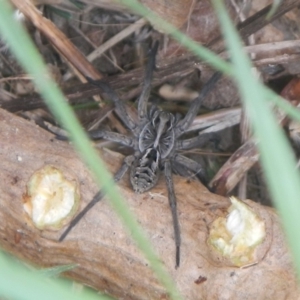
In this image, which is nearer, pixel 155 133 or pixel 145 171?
pixel 145 171

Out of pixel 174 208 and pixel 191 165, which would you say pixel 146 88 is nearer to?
pixel 191 165

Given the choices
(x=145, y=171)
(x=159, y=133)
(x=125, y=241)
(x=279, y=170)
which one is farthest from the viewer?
(x=159, y=133)

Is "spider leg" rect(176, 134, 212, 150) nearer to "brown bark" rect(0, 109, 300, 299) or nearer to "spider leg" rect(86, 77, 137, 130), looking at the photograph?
"spider leg" rect(86, 77, 137, 130)

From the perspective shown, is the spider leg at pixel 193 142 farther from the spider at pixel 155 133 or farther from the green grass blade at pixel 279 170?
the green grass blade at pixel 279 170

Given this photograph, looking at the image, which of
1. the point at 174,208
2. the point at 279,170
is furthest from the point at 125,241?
the point at 279,170

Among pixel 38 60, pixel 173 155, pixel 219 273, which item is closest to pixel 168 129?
pixel 173 155

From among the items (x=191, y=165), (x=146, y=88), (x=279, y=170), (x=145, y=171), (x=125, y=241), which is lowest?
(x=279, y=170)

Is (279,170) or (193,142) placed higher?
(193,142)

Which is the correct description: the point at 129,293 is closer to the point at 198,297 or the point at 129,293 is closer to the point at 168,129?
the point at 198,297
